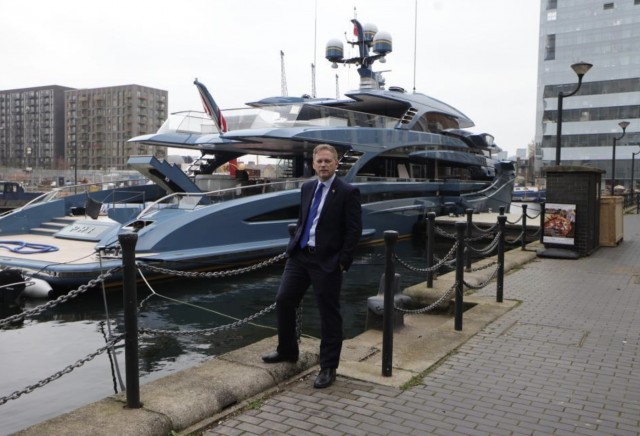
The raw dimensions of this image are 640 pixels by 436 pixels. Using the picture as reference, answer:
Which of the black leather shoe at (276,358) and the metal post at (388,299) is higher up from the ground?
the metal post at (388,299)

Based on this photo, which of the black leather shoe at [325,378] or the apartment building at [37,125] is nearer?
the black leather shoe at [325,378]

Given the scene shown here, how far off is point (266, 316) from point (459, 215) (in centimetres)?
1520

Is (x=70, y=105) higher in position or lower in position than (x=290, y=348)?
higher

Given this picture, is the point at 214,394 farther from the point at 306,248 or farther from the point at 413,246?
the point at 413,246

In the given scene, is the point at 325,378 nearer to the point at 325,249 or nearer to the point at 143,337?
the point at 325,249

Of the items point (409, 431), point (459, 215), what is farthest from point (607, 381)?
point (459, 215)

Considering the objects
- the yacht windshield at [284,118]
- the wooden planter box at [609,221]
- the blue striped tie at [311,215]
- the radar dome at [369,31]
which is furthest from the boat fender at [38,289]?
the radar dome at [369,31]

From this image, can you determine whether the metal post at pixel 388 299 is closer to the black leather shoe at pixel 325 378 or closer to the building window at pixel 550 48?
the black leather shoe at pixel 325 378

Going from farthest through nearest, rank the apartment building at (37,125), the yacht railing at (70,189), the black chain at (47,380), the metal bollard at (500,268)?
the apartment building at (37,125) < the yacht railing at (70,189) < the metal bollard at (500,268) < the black chain at (47,380)

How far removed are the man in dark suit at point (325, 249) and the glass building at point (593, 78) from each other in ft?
232

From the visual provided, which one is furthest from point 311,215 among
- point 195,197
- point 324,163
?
point 195,197

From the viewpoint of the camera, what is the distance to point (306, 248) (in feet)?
14.8

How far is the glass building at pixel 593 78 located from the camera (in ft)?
220

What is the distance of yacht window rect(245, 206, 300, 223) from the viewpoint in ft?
45.6
